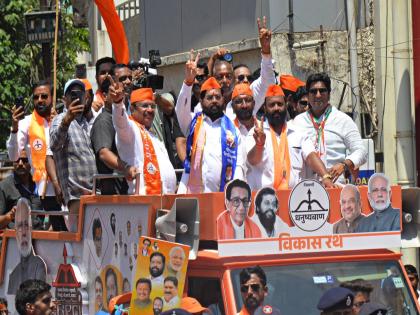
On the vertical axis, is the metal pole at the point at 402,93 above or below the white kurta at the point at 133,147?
above

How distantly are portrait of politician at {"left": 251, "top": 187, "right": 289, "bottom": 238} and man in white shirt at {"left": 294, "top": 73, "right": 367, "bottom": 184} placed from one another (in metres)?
1.60

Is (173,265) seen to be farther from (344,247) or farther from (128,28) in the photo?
(128,28)

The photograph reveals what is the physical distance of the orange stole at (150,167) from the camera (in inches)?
344

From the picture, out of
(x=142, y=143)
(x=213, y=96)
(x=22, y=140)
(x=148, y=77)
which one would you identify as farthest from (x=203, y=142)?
(x=22, y=140)

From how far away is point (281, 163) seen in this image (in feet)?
27.8

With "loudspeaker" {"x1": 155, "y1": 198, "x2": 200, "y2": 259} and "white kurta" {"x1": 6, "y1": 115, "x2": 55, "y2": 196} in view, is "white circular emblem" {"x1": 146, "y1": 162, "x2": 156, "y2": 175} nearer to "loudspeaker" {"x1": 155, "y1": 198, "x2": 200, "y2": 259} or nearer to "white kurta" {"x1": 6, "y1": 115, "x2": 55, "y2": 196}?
"loudspeaker" {"x1": 155, "y1": 198, "x2": 200, "y2": 259}

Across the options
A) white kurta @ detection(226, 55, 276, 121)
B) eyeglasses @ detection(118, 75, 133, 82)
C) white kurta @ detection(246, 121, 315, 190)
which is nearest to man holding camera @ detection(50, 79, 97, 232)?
eyeglasses @ detection(118, 75, 133, 82)

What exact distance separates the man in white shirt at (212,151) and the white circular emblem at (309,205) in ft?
Result: 2.89

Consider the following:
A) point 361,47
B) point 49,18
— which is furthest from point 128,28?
point 49,18

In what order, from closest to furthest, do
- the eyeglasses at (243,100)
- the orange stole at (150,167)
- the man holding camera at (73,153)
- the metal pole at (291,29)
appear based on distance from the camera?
the orange stole at (150,167), the eyeglasses at (243,100), the man holding camera at (73,153), the metal pole at (291,29)

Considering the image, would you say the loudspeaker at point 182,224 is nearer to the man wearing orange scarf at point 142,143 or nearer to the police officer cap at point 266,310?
the police officer cap at point 266,310

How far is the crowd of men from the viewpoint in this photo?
28.0ft

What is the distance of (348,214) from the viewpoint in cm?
782

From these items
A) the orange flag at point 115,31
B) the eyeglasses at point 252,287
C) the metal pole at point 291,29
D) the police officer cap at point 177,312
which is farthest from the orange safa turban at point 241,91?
the metal pole at point 291,29
